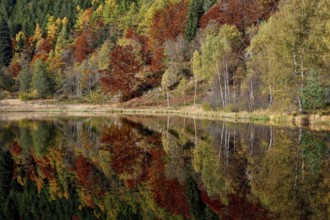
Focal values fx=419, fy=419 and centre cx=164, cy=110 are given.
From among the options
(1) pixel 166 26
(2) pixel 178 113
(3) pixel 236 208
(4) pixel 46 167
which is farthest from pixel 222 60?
(3) pixel 236 208

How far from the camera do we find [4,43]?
493 ft

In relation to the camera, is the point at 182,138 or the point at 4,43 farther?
the point at 4,43

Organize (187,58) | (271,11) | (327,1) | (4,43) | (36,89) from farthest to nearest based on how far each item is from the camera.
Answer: (4,43), (36,89), (187,58), (271,11), (327,1)

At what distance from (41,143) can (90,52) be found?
9672 cm

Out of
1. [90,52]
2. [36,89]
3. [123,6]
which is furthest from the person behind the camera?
[123,6]

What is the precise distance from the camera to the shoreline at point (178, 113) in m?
37.5

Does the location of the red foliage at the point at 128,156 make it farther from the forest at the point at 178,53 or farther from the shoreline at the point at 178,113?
the forest at the point at 178,53

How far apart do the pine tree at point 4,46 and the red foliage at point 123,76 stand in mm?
78182

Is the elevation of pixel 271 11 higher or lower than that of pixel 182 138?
higher

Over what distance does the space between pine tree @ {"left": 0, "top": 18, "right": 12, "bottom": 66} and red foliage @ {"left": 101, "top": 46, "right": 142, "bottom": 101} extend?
78182 millimetres

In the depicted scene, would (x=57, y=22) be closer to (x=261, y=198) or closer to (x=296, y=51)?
(x=296, y=51)

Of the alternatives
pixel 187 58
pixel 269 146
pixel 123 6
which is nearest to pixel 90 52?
pixel 123 6

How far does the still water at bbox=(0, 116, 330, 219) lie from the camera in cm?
1310

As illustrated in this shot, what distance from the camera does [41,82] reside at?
330ft
